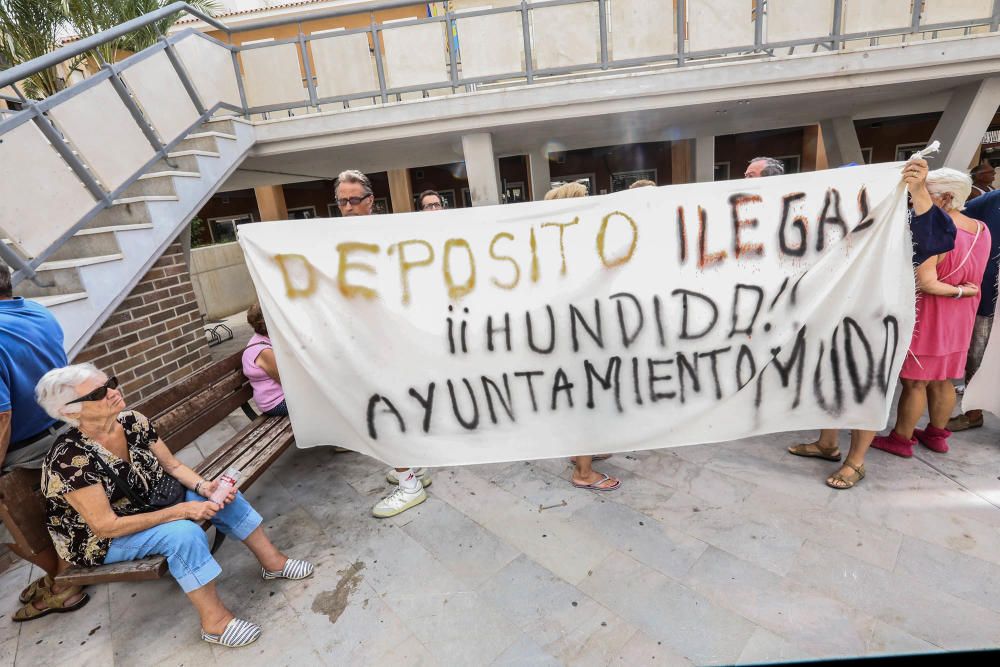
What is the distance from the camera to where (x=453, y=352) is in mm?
2623

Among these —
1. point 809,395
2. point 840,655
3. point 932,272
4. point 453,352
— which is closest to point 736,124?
Result: point 932,272

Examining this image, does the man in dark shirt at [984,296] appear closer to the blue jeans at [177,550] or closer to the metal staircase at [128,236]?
the blue jeans at [177,550]

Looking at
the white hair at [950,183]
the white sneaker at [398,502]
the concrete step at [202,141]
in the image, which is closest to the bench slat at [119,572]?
the white sneaker at [398,502]

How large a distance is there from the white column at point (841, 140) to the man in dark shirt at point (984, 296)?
6.38 m

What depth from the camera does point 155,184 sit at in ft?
14.3

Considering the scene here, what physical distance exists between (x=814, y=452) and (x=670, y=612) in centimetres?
172

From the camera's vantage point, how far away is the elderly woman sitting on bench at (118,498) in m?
1.92

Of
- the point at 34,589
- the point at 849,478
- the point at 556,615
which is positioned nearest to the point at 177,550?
the point at 34,589

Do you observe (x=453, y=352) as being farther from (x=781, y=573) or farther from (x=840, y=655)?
(x=840, y=655)

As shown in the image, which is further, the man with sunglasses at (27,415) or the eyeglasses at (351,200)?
the eyeglasses at (351,200)

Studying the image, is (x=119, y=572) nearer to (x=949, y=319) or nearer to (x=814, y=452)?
(x=814, y=452)

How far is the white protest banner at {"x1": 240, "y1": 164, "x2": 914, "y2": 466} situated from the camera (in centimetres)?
248

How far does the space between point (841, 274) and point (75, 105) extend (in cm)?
547

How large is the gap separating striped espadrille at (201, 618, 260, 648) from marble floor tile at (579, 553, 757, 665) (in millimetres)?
1513
